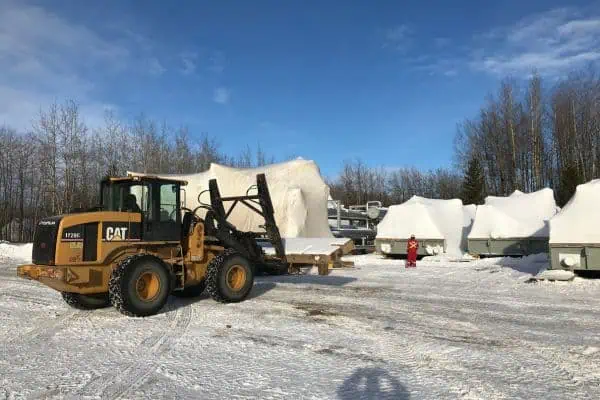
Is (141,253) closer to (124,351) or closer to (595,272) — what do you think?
(124,351)

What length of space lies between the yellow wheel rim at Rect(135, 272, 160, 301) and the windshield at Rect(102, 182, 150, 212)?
136cm

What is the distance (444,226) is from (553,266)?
31.2ft

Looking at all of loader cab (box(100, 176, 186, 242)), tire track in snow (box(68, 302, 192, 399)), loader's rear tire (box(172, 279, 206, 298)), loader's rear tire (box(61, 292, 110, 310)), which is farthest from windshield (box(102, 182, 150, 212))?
tire track in snow (box(68, 302, 192, 399))

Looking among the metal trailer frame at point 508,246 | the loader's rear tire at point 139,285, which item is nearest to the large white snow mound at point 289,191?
the metal trailer frame at point 508,246

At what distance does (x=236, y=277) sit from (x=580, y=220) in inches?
395

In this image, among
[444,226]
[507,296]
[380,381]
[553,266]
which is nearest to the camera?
[380,381]

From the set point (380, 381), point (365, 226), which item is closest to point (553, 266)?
point (380, 381)

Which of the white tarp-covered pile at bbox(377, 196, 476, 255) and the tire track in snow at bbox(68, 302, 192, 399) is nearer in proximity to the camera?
the tire track in snow at bbox(68, 302, 192, 399)

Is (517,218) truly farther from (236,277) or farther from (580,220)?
(236,277)

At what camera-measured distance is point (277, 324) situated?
28.3ft

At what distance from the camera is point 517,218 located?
22109 millimetres

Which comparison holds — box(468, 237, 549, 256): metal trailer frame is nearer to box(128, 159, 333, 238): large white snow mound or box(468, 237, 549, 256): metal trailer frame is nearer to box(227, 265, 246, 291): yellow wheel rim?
box(128, 159, 333, 238): large white snow mound

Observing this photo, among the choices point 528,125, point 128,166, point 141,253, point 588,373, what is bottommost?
point 588,373

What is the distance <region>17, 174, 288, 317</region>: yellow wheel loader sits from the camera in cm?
886
